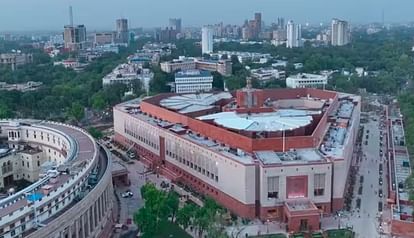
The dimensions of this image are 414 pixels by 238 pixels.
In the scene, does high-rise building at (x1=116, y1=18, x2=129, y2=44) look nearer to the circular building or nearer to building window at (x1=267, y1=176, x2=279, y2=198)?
the circular building

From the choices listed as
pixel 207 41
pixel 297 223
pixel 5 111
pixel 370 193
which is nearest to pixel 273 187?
pixel 297 223

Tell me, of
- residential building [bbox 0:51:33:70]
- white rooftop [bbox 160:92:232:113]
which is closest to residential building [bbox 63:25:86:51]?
residential building [bbox 0:51:33:70]

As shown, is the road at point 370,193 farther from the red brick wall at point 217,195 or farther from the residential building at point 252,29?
the residential building at point 252,29

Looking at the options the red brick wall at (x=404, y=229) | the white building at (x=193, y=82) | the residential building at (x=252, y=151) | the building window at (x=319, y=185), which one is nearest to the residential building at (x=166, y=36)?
the white building at (x=193, y=82)

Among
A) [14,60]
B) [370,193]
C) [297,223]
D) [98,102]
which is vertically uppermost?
[14,60]

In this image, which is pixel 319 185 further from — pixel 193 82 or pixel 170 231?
pixel 193 82
